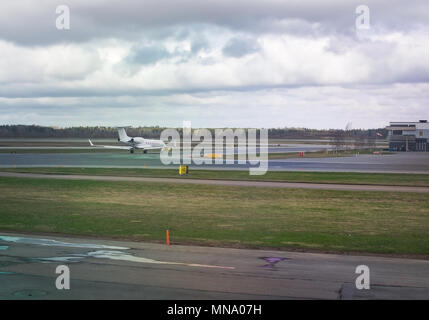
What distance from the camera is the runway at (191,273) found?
12812mm

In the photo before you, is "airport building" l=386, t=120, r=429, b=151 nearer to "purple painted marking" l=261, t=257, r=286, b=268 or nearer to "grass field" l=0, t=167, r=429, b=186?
"grass field" l=0, t=167, r=429, b=186

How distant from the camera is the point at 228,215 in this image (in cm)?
2838

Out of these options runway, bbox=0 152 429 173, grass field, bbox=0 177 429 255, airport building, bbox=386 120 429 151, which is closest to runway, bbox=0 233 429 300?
grass field, bbox=0 177 429 255

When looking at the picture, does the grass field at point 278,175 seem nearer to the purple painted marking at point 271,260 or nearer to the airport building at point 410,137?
the purple painted marking at point 271,260

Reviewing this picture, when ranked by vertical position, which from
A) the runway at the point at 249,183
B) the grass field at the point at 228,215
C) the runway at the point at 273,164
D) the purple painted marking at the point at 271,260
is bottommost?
the purple painted marking at the point at 271,260

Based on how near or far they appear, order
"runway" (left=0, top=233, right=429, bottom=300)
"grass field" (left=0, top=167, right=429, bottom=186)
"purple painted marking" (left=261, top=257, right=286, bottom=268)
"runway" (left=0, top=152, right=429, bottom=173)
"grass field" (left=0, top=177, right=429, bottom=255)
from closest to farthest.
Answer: "runway" (left=0, top=233, right=429, bottom=300), "purple painted marking" (left=261, top=257, right=286, bottom=268), "grass field" (left=0, top=177, right=429, bottom=255), "grass field" (left=0, top=167, right=429, bottom=186), "runway" (left=0, top=152, right=429, bottom=173)

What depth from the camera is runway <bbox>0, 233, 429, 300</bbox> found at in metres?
12.8

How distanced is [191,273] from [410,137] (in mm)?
142202

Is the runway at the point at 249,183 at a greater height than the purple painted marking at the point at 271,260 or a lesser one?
greater

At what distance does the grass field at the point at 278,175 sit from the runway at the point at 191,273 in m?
31.4

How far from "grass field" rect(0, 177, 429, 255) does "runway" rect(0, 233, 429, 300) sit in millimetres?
2446

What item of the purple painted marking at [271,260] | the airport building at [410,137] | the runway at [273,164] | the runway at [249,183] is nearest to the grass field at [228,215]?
the purple painted marking at [271,260]

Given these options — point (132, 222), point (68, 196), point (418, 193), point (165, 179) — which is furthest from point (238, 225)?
point (165, 179)
